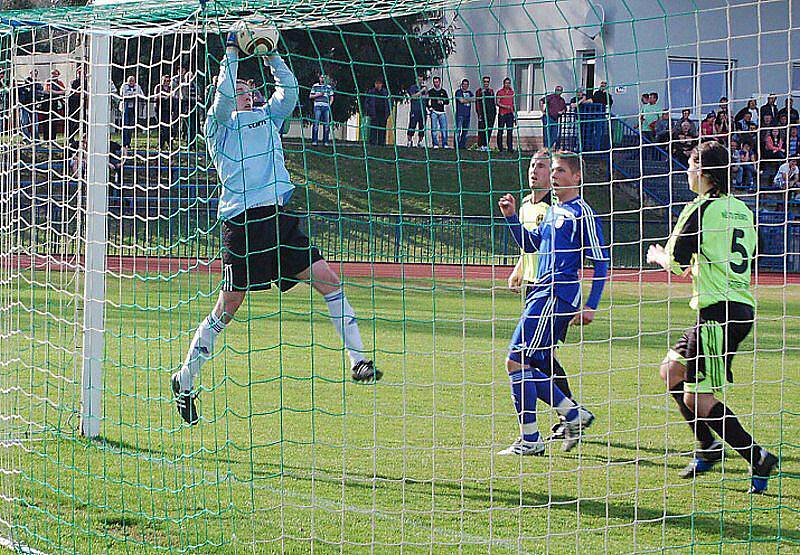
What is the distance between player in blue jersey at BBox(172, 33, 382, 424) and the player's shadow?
59cm

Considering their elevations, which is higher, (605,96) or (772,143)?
(772,143)

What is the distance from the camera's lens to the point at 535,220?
6125mm

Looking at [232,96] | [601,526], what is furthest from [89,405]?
[601,526]

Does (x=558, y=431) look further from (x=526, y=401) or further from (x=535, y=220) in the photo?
(x=535, y=220)

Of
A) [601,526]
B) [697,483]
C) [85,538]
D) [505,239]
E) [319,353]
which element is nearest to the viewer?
[85,538]

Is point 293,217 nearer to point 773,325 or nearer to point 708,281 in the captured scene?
point 708,281

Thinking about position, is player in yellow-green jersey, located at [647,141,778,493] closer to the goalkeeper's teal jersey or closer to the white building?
the goalkeeper's teal jersey

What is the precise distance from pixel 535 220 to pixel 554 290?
0.55 metres

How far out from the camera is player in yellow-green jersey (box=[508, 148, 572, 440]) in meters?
5.88

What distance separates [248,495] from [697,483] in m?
2.36

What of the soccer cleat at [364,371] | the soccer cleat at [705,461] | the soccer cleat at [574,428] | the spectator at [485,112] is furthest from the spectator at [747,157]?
the soccer cleat at [364,371]

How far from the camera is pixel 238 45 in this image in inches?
197

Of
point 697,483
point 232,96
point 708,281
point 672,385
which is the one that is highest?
point 232,96

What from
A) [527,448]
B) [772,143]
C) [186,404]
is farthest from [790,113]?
[772,143]
